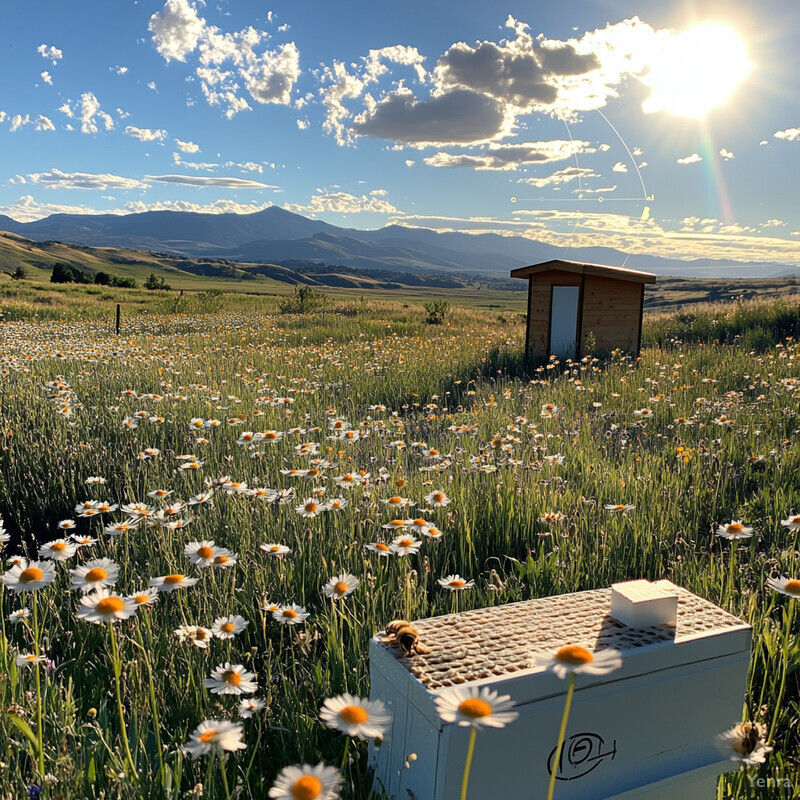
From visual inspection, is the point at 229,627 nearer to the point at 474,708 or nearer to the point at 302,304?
the point at 474,708

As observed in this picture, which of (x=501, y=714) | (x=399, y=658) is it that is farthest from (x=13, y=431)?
(x=501, y=714)

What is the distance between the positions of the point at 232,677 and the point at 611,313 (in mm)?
12779

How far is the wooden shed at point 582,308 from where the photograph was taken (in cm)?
1295

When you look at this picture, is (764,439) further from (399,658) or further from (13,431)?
(13,431)

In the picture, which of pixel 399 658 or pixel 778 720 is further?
pixel 778 720

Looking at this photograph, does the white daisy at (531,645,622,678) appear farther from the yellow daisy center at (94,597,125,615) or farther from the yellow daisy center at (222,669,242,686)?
the yellow daisy center at (94,597,125,615)

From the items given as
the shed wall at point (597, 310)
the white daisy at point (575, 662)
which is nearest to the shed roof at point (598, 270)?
the shed wall at point (597, 310)

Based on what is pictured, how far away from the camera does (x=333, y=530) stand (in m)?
3.41

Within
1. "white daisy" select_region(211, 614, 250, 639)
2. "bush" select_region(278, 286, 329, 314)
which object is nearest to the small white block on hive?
"white daisy" select_region(211, 614, 250, 639)

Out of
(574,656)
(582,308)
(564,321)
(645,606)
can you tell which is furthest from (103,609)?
(564,321)

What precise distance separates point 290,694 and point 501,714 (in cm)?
128

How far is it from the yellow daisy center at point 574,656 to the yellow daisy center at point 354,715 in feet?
1.28

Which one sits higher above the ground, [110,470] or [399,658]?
[399,658]

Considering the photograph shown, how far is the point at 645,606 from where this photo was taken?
151 cm
